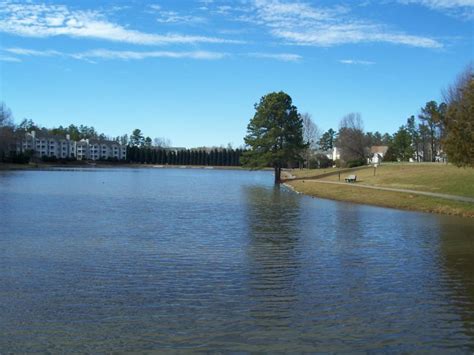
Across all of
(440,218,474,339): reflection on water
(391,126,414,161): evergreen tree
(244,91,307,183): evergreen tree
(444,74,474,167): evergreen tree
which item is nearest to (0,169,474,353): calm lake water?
(440,218,474,339): reflection on water

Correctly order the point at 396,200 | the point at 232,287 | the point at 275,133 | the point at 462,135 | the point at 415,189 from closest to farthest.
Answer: the point at 232,287, the point at 462,135, the point at 396,200, the point at 415,189, the point at 275,133

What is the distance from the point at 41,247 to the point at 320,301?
9.80 metres

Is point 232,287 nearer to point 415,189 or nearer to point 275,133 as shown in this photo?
point 415,189

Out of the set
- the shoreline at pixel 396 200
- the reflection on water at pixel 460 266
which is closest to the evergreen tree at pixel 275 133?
the shoreline at pixel 396 200

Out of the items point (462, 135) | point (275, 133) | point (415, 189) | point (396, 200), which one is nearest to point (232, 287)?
point (462, 135)

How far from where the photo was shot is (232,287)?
11805 mm

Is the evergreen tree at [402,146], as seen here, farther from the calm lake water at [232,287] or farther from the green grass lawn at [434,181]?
the calm lake water at [232,287]

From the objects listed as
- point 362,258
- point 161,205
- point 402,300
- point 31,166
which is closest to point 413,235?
point 362,258

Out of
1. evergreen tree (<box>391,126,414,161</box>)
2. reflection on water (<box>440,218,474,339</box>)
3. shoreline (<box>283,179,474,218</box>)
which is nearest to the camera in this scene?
reflection on water (<box>440,218,474,339</box>)

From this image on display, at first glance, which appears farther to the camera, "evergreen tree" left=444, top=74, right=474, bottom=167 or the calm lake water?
"evergreen tree" left=444, top=74, right=474, bottom=167

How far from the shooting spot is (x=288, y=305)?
1037 centimetres

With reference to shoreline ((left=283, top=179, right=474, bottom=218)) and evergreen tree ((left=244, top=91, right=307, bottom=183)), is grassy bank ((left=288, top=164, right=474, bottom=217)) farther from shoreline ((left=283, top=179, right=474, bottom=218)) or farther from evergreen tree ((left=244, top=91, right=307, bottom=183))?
evergreen tree ((left=244, top=91, right=307, bottom=183))

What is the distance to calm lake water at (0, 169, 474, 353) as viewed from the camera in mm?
8484

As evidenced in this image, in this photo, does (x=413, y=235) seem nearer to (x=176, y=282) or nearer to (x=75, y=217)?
(x=176, y=282)
